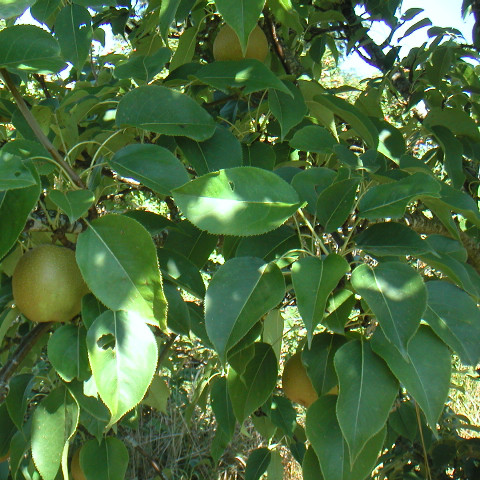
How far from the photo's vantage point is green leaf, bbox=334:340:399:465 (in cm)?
69

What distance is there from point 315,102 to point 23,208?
692 millimetres

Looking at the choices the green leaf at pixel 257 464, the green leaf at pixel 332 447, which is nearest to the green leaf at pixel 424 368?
the green leaf at pixel 332 447

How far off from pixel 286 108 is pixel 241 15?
28 centimetres

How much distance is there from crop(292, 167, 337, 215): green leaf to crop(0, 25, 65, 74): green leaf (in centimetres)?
40

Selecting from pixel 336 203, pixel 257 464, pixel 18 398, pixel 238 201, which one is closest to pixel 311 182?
pixel 336 203

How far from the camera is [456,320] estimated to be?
2.53ft

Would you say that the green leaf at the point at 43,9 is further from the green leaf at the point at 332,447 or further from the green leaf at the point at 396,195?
the green leaf at the point at 332,447

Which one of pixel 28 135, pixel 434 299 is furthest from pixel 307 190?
pixel 28 135

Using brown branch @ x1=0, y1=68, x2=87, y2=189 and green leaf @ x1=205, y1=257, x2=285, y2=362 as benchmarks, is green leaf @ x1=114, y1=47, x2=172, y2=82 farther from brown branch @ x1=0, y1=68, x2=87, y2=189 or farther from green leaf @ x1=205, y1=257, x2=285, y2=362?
green leaf @ x1=205, y1=257, x2=285, y2=362

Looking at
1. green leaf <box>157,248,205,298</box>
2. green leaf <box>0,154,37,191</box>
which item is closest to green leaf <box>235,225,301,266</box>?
green leaf <box>157,248,205,298</box>

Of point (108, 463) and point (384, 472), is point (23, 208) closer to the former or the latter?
point (108, 463)

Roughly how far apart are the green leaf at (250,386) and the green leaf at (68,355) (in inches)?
9.2

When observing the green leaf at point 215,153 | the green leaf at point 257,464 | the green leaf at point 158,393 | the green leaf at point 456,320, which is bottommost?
the green leaf at point 257,464

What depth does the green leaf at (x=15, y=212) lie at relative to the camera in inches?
29.8
